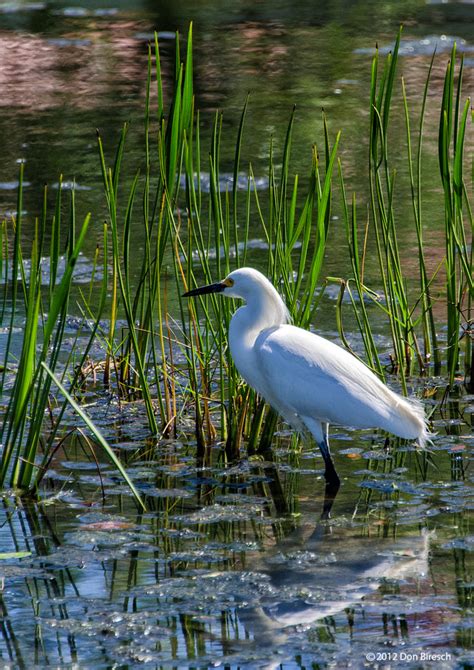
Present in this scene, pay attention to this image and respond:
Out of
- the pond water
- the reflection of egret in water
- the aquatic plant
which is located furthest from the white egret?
the aquatic plant

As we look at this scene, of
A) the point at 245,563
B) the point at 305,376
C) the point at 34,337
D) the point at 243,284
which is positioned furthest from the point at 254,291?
the point at 245,563

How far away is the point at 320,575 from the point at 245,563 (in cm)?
26

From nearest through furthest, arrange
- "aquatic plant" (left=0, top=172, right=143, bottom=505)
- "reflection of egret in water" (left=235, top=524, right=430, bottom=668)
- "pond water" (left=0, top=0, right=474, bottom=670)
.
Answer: "pond water" (left=0, top=0, right=474, bottom=670), "reflection of egret in water" (left=235, top=524, right=430, bottom=668), "aquatic plant" (left=0, top=172, right=143, bottom=505)

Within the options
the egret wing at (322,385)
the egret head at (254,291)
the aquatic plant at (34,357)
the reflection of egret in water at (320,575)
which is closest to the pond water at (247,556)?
the reflection of egret in water at (320,575)

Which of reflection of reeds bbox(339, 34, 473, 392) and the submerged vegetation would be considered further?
reflection of reeds bbox(339, 34, 473, 392)

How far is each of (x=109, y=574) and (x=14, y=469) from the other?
2.47ft

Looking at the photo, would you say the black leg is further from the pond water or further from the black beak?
the black beak

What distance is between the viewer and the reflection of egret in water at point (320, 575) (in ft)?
10.3

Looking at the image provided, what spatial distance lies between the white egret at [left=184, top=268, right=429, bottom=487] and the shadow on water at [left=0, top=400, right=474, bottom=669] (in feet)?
0.75

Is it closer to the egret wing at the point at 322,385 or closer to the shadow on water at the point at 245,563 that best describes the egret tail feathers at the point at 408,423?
the egret wing at the point at 322,385

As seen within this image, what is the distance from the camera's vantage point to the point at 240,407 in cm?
462

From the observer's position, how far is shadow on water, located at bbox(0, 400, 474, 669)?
9.89 feet

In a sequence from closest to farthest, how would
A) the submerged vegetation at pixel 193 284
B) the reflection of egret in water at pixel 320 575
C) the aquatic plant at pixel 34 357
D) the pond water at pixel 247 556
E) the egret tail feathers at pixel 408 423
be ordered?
the pond water at pixel 247 556 → the reflection of egret in water at pixel 320 575 → the aquatic plant at pixel 34 357 → the submerged vegetation at pixel 193 284 → the egret tail feathers at pixel 408 423

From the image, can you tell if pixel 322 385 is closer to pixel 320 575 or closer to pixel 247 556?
pixel 247 556
